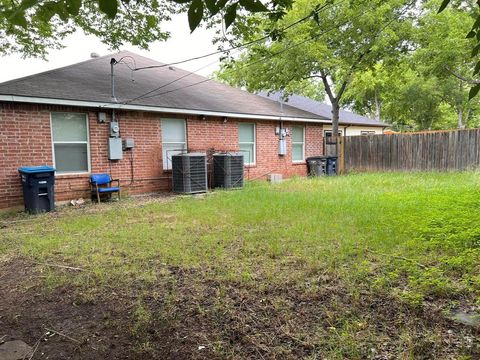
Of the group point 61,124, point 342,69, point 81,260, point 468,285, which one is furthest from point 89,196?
point 342,69

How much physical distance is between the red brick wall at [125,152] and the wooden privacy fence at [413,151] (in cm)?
366

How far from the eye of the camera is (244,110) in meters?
12.8

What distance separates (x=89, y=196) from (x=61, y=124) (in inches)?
78.5

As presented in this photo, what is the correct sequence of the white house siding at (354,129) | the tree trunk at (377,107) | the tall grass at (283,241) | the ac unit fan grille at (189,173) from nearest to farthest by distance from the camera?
the tall grass at (283,241) < the ac unit fan grille at (189,173) < the white house siding at (354,129) < the tree trunk at (377,107)

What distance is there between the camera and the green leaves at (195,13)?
1.39 metres

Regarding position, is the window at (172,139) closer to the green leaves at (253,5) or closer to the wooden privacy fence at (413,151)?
the wooden privacy fence at (413,151)

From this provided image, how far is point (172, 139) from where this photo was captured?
1113 cm

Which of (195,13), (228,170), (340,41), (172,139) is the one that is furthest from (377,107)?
(195,13)

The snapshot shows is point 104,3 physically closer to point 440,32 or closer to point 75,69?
point 75,69

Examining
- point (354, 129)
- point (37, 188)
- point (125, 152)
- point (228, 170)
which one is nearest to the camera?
point (37, 188)

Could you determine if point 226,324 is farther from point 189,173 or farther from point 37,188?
point 189,173

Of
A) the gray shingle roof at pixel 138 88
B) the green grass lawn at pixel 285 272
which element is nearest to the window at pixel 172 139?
the gray shingle roof at pixel 138 88

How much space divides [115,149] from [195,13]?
28.7 feet

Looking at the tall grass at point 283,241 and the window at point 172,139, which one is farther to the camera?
the window at point 172,139
